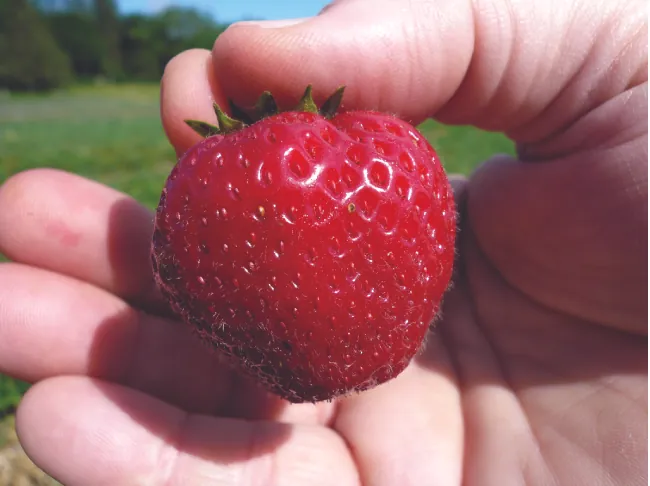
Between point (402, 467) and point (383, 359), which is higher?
point (383, 359)

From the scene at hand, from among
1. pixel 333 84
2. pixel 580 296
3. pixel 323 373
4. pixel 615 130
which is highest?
pixel 333 84

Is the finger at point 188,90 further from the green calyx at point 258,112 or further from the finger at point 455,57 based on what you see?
the green calyx at point 258,112

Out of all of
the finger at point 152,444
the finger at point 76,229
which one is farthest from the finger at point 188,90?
the finger at point 152,444

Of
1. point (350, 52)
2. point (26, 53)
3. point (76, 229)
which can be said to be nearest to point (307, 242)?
point (350, 52)

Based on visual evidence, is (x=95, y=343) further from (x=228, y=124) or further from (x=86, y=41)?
(x=86, y=41)

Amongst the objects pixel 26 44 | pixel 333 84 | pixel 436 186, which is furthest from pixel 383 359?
pixel 26 44

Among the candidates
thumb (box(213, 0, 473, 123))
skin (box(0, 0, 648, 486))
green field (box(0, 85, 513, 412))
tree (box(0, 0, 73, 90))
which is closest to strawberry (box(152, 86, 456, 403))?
thumb (box(213, 0, 473, 123))

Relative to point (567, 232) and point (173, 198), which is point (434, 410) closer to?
point (567, 232)
